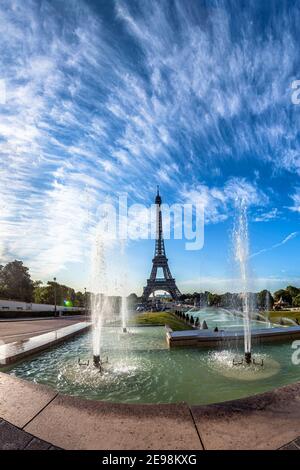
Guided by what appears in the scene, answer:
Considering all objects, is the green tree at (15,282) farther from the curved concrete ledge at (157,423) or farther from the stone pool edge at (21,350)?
the curved concrete ledge at (157,423)

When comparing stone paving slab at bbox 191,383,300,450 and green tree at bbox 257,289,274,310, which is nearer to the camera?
stone paving slab at bbox 191,383,300,450

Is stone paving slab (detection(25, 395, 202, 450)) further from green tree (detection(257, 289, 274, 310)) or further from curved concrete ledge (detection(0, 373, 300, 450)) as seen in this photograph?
green tree (detection(257, 289, 274, 310))

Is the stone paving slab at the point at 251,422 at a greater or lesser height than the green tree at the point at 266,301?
greater

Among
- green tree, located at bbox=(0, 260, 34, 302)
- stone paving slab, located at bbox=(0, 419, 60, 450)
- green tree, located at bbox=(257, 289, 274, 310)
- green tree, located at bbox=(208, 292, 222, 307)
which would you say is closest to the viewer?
stone paving slab, located at bbox=(0, 419, 60, 450)

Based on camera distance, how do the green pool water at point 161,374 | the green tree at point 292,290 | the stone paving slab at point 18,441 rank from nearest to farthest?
the stone paving slab at point 18,441, the green pool water at point 161,374, the green tree at point 292,290

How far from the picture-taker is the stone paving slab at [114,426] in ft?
9.94

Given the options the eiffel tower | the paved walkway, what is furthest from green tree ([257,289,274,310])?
the paved walkway

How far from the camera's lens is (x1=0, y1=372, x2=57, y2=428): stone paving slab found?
3.62 metres

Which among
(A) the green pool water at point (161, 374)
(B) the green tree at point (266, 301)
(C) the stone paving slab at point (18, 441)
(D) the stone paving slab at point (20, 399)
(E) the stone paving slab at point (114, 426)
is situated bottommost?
(B) the green tree at point (266, 301)

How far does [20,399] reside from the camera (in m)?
4.17

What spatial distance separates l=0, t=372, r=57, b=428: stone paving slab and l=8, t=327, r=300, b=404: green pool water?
7.58 feet

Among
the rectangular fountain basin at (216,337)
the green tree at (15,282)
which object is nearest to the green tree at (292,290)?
the green tree at (15,282)

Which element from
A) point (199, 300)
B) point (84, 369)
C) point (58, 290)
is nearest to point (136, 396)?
point (84, 369)
